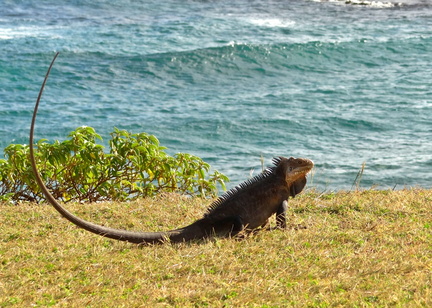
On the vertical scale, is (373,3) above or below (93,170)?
above

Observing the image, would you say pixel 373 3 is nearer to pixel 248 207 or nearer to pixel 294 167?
pixel 294 167

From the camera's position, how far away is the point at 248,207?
5.52 meters

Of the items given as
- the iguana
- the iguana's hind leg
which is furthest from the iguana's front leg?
the iguana's hind leg

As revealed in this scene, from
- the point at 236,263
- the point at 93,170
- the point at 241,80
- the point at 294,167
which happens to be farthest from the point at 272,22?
the point at 236,263

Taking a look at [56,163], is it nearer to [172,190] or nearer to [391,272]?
[172,190]

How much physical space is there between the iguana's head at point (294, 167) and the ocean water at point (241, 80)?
4838 mm

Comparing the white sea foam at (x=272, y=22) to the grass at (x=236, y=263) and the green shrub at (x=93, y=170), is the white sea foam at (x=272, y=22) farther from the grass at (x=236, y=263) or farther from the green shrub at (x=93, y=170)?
the grass at (x=236, y=263)

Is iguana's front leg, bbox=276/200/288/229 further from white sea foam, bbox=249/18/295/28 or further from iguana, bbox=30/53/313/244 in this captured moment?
white sea foam, bbox=249/18/295/28

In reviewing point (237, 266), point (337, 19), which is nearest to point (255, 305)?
point (237, 266)

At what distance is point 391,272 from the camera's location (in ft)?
14.4

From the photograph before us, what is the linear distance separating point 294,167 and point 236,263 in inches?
55.7

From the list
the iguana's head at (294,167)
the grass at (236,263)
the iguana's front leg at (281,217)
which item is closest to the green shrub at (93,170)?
the grass at (236,263)

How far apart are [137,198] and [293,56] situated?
42.3ft

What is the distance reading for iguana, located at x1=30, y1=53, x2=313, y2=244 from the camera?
5.27 metres
